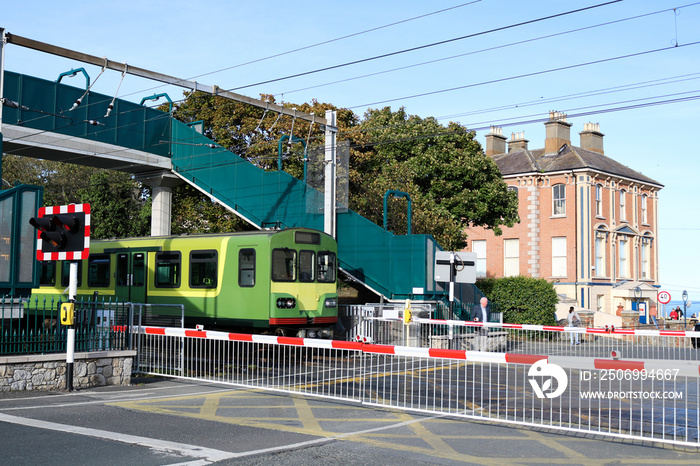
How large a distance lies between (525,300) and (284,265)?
13.9m

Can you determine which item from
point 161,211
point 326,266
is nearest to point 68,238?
point 326,266

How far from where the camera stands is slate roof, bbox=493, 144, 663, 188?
151ft

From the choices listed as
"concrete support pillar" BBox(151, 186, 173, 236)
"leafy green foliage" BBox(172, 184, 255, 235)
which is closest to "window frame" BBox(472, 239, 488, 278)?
"leafy green foliage" BBox(172, 184, 255, 235)

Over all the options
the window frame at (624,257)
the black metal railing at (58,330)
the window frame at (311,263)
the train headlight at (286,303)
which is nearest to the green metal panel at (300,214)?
the window frame at (311,263)

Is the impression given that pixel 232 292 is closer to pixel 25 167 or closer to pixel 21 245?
pixel 21 245

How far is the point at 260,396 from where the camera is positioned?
11.2 metres

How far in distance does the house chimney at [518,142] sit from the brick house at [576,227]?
0.25 feet

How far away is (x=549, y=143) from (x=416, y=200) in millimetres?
22296

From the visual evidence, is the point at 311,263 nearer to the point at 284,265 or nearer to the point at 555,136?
the point at 284,265

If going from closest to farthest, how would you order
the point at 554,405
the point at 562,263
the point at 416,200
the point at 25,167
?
the point at 554,405, the point at 416,200, the point at 25,167, the point at 562,263

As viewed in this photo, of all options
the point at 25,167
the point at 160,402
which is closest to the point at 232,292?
the point at 160,402

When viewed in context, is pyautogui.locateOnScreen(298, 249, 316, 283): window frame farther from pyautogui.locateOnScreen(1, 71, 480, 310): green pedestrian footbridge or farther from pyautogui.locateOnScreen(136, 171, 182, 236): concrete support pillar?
pyautogui.locateOnScreen(136, 171, 182, 236): concrete support pillar

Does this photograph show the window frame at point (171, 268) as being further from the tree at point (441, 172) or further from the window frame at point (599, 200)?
the window frame at point (599, 200)

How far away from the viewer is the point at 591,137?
5078 centimetres
